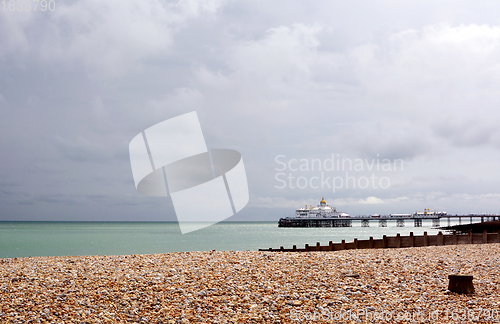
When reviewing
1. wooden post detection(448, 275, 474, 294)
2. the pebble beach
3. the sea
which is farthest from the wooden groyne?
the sea

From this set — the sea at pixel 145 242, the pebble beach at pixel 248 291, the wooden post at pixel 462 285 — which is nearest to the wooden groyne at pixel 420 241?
the pebble beach at pixel 248 291

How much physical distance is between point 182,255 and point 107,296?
378 cm

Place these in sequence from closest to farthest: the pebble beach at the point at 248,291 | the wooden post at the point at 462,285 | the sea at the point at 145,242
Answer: the pebble beach at the point at 248,291 < the wooden post at the point at 462,285 < the sea at the point at 145,242

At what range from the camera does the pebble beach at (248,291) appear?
6.38 m

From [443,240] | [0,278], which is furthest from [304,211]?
[0,278]

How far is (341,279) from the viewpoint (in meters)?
8.07

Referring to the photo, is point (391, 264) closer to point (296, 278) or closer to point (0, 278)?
point (296, 278)

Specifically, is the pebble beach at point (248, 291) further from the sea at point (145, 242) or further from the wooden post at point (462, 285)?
the sea at point (145, 242)

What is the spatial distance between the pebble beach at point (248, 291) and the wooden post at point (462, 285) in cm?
13

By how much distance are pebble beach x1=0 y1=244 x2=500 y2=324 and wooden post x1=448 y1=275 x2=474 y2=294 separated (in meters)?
0.13

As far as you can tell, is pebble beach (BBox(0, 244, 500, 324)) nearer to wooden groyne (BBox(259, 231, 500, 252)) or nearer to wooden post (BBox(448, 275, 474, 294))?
wooden post (BBox(448, 275, 474, 294))

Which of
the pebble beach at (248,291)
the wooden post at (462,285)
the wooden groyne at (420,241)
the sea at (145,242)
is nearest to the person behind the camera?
the pebble beach at (248,291)

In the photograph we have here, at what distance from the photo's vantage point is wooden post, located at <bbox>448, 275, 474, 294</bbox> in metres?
7.21

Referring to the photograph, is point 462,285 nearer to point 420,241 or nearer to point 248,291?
point 248,291
